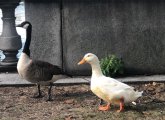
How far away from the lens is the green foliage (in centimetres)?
945

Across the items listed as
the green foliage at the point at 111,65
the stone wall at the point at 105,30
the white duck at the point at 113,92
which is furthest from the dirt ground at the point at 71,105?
the stone wall at the point at 105,30

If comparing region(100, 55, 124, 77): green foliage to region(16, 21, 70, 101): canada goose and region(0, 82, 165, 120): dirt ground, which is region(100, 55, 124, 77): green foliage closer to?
region(0, 82, 165, 120): dirt ground

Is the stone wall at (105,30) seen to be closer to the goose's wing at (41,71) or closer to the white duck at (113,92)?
the goose's wing at (41,71)

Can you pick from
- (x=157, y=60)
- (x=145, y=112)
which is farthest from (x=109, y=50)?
(x=145, y=112)

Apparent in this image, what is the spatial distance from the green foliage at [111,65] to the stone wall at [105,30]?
0.90 feet

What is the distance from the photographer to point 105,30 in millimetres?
9711

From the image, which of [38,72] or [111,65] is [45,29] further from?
[38,72]

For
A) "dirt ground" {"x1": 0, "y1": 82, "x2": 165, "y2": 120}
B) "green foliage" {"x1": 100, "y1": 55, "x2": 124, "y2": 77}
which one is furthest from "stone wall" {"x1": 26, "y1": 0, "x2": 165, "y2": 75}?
"dirt ground" {"x1": 0, "y1": 82, "x2": 165, "y2": 120}

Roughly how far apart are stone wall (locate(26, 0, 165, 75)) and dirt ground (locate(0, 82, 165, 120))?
0.71 meters

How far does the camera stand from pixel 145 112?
7.52m

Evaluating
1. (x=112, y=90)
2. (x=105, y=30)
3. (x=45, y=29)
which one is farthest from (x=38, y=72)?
(x=105, y=30)

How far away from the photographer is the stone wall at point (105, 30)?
967 cm

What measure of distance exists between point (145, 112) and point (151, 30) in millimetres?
2541

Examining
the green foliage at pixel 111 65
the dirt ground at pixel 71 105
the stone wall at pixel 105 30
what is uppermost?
the stone wall at pixel 105 30
